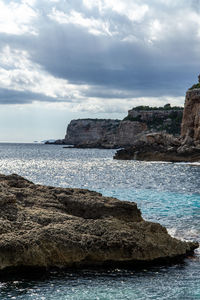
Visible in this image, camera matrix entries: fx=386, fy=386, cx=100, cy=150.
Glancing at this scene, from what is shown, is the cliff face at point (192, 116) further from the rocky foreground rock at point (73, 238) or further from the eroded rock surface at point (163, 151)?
the rocky foreground rock at point (73, 238)

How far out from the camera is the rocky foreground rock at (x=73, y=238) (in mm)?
9312

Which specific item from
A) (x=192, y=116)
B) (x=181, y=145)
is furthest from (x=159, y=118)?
(x=181, y=145)

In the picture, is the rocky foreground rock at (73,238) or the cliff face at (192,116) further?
the cliff face at (192,116)

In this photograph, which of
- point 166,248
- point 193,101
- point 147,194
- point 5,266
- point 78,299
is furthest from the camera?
point 193,101

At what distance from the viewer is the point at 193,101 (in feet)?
277

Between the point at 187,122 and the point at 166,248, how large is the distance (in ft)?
256

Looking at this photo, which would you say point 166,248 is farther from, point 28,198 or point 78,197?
point 28,198

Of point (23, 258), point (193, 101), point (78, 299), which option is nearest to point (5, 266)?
point (23, 258)

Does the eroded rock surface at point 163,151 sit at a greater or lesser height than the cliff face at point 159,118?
lesser

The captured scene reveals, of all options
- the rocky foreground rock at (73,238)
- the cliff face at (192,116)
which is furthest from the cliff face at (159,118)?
the rocky foreground rock at (73,238)

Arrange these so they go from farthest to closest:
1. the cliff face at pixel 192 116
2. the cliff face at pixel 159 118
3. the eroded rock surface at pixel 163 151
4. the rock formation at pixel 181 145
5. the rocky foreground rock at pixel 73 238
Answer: the cliff face at pixel 159 118 → the cliff face at pixel 192 116 → the rock formation at pixel 181 145 → the eroded rock surface at pixel 163 151 → the rocky foreground rock at pixel 73 238

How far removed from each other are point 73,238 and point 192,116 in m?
78.0

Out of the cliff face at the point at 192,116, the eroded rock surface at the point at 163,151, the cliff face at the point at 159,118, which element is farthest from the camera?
the cliff face at the point at 159,118

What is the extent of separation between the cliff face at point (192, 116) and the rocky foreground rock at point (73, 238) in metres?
70.0
